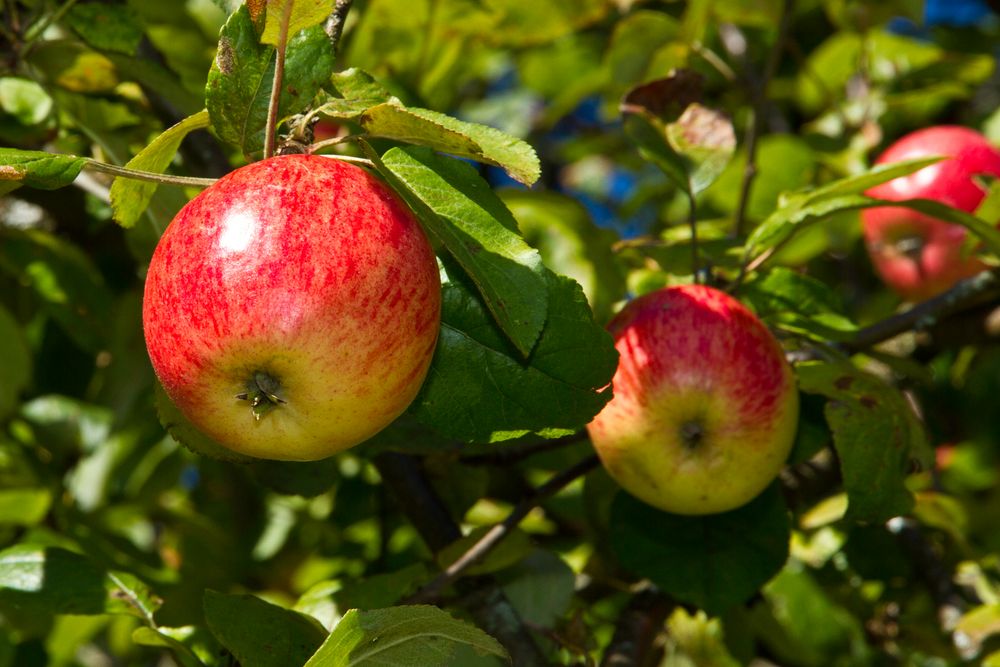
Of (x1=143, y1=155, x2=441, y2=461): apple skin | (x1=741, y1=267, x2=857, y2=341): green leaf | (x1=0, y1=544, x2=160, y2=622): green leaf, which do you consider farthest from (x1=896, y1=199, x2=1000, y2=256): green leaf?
(x1=0, y1=544, x2=160, y2=622): green leaf

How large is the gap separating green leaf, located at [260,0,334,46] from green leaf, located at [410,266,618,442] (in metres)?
0.29

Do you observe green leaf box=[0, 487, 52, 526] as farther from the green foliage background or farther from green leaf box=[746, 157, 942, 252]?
green leaf box=[746, 157, 942, 252]

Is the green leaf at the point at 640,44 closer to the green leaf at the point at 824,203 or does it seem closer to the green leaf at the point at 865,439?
the green leaf at the point at 824,203

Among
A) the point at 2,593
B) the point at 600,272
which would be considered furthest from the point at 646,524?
the point at 2,593

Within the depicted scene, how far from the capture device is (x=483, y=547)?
140 centimetres

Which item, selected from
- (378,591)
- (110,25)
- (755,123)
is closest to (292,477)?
(378,591)

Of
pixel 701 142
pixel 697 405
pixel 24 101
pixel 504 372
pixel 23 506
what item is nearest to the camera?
pixel 504 372

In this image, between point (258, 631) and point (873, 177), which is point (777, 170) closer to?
point (873, 177)

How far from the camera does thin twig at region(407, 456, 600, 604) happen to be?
53.8 inches

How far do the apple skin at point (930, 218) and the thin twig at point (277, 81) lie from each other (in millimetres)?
1504

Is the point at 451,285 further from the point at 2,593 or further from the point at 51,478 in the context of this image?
the point at 51,478

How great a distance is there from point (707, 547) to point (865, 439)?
0.27m

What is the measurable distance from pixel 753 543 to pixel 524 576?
1.11 ft

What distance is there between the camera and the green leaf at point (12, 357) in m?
2.04
